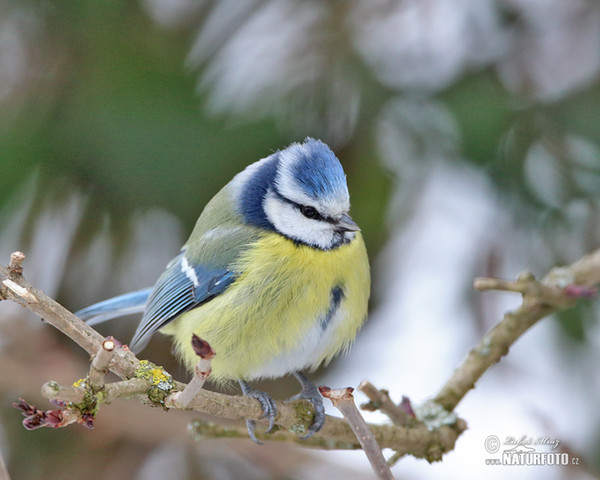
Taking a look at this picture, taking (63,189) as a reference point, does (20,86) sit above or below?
above

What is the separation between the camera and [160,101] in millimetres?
1381

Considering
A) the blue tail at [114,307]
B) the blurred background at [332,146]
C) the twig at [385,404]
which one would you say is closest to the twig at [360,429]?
the twig at [385,404]

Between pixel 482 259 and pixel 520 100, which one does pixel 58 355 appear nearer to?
pixel 482 259

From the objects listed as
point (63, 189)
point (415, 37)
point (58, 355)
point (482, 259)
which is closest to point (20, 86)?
point (63, 189)

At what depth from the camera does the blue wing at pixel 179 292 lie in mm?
1164

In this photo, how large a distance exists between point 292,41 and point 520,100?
1.65 ft

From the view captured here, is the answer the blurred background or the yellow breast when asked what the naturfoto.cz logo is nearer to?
the blurred background

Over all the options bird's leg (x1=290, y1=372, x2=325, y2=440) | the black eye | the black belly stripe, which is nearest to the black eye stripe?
the black eye

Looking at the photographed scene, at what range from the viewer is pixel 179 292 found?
121 centimetres

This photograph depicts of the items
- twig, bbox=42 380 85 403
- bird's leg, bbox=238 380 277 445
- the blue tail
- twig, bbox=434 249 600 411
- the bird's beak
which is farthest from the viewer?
the blue tail

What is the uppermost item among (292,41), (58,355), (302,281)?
(292,41)

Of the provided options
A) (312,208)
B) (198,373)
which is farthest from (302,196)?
(198,373)

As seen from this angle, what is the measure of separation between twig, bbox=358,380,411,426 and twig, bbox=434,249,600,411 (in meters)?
0.07

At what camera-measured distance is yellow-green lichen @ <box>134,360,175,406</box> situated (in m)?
0.80
